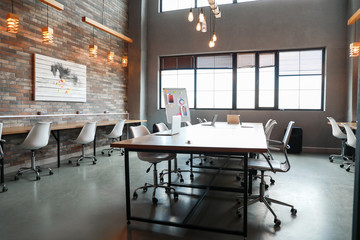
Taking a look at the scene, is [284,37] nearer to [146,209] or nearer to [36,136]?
[146,209]

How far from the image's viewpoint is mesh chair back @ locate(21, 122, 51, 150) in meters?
4.03

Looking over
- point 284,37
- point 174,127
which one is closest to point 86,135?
point 174,127

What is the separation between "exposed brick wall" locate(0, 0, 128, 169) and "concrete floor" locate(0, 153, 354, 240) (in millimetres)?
1348

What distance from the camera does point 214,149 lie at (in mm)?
2217

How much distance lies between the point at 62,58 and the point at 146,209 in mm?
4297

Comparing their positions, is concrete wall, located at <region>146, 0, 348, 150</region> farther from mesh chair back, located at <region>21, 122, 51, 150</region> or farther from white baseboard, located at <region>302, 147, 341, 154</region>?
mesh chair back, located at <region>21, 122, 51, 150</region>

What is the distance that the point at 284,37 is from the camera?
23.2 feet

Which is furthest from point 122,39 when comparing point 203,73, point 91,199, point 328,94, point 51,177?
point 328,94

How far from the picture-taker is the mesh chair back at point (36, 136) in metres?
4.03

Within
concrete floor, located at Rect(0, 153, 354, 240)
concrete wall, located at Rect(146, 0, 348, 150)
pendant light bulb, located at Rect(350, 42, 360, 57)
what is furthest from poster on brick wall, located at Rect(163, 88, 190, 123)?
pendant light bulb, located at Rect(350, 42, 360, 57)

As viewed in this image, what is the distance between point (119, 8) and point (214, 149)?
23.1ft

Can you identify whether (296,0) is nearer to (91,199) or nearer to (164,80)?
(164,80)

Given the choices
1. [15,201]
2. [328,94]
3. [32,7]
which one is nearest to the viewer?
[15,201]

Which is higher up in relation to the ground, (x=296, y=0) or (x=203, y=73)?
(x=296, y=0)
